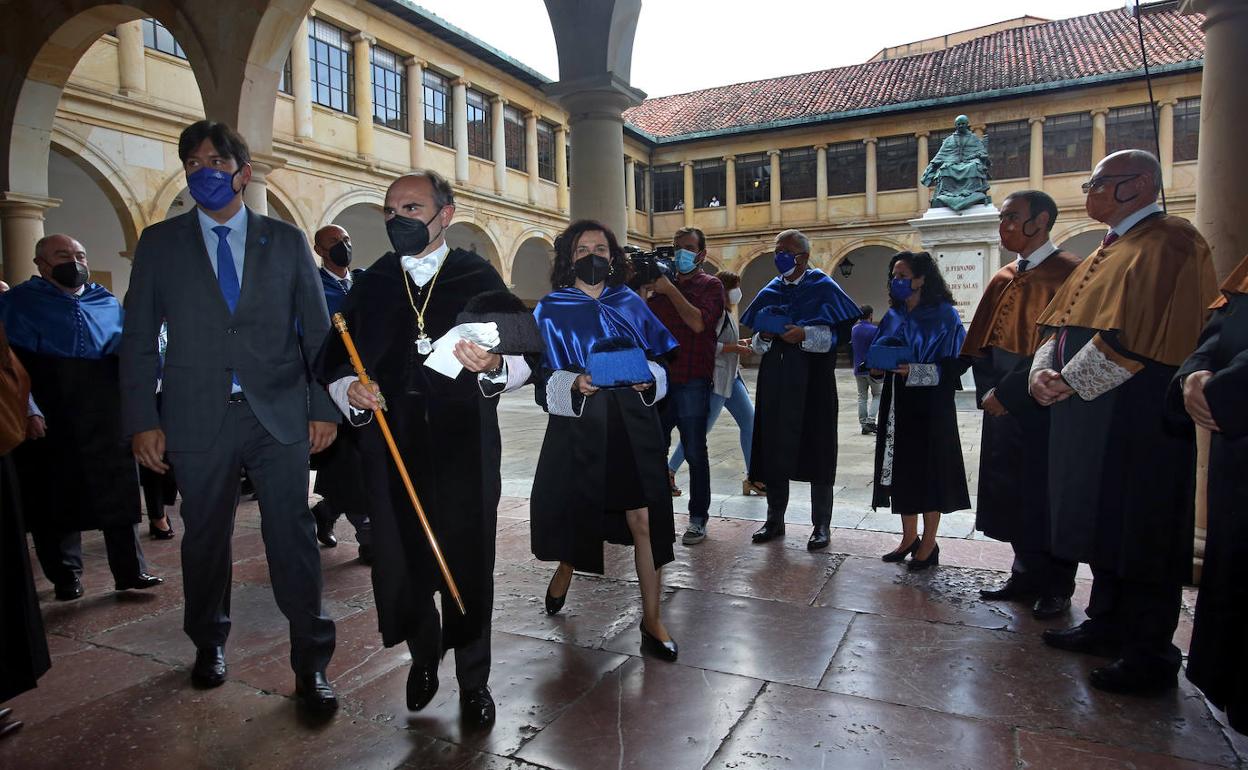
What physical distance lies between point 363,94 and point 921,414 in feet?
55.9

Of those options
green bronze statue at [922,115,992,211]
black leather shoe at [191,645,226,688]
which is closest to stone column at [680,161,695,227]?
green bronze statue at [922,115,992,211]

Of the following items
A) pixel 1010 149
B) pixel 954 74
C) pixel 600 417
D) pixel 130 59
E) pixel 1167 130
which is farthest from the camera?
pixel 954 74

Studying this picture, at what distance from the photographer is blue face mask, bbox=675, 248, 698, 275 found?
16.4 feet

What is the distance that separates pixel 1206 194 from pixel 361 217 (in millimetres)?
18989

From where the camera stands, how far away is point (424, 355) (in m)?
2.61

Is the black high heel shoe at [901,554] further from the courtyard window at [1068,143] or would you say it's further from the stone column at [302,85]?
the courtyard window at [1068,143]

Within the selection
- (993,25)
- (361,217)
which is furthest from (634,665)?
(993,25)

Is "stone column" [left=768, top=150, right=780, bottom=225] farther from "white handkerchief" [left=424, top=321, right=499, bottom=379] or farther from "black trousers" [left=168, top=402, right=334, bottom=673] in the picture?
"white handkerchief" [left=424, top=321, right=499, bottom=379]

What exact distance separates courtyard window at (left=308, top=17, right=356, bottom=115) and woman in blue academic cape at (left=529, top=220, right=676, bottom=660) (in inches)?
635

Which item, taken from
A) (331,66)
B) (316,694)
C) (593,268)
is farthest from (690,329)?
(331,66)

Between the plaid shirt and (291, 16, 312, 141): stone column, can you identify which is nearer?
the plaid shirt

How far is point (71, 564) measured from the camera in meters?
4.14

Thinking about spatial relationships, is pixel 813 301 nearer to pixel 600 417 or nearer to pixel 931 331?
pixel 931 331

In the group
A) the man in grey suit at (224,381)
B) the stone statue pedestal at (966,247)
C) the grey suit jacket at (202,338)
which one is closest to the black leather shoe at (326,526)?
the man in grey suit at (224,381)
